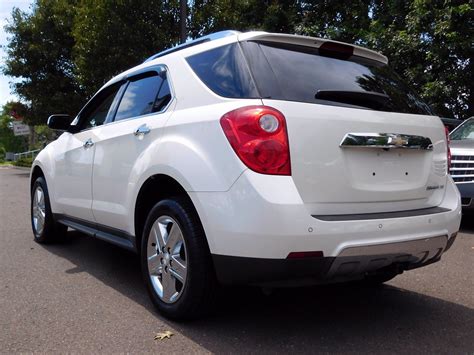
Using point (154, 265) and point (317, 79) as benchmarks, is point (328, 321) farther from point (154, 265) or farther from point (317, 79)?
point (317, 79)

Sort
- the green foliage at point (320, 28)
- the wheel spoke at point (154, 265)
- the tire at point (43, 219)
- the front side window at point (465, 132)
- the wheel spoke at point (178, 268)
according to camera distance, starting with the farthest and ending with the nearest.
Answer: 1. the green foliage at point (320, 28)
2. the front side window at point (465, 132)
3. the tire at point (43, 219)
4. the wheel spoke at point (154, 265)
5. the wheel spoke at point (178, 268)

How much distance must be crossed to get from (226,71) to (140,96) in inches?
46.4

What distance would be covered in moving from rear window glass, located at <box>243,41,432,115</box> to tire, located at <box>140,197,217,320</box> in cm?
93

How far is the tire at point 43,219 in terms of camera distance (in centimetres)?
557

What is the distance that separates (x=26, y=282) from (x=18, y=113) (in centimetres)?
2218

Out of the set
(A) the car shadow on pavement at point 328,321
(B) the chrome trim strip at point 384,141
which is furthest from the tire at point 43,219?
(B) the chrome trim strip at point 384,141

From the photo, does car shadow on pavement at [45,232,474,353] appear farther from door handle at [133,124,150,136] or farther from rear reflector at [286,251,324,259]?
door handle at [133,124,150,136]

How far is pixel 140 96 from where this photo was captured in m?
4.07

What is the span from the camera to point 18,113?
24297mm

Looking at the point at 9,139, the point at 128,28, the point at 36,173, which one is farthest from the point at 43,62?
the point at 9,139

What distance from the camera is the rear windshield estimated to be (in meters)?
2.95

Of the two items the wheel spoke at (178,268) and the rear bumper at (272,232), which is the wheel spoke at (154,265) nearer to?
the wheel spoke at (178,268)

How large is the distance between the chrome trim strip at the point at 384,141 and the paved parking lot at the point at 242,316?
46.8 inches

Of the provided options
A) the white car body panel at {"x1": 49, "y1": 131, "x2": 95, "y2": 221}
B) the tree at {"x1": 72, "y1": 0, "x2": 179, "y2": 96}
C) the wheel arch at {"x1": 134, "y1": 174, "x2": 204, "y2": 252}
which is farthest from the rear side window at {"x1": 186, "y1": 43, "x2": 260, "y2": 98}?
the tree at {"x1": 72, "y1": 0, "x2": 179, "y2": 96}
